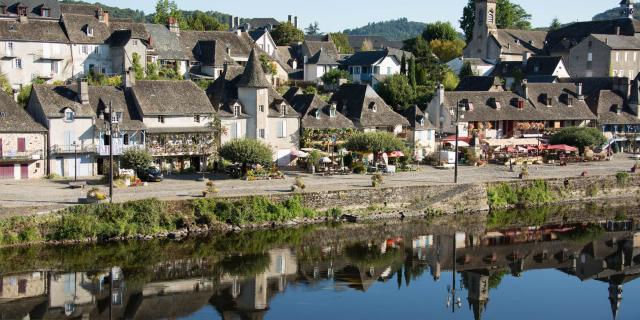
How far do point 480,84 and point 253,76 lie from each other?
1125 inches

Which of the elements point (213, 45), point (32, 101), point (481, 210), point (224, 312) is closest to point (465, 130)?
point (481, 210)

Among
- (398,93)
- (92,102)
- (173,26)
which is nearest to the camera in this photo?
(92,102)

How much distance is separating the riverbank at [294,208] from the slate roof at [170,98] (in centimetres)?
1162

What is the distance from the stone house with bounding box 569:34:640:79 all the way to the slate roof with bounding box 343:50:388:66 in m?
22.1

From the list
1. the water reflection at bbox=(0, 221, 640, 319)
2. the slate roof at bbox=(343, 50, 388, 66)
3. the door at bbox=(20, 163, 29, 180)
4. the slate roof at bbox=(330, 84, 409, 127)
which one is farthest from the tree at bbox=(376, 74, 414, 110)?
the door at bbox=(20, 163, 29, 180)

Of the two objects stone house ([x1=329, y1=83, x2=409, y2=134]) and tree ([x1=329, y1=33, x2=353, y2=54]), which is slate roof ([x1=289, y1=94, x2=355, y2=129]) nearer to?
stone house ([x1=329, y1=83, x2=409, y2=134])

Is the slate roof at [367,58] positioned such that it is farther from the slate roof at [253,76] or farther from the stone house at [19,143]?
the stone house at [19,143]

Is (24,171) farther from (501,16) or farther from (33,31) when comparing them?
(501,16)

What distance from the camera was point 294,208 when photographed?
50.3 meters

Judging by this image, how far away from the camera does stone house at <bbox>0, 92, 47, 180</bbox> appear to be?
5281cm

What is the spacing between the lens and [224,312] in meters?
35.5

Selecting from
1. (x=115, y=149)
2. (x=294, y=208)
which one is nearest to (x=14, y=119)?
(x=115, y=149)

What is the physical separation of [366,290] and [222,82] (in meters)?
27.9

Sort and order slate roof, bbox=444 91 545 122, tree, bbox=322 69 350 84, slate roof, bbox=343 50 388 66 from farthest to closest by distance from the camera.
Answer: slate roof, bbox=343 50 388 66 → tree, bbox=322 69 350 84 → slate roof, bbox=444 91 545 122
